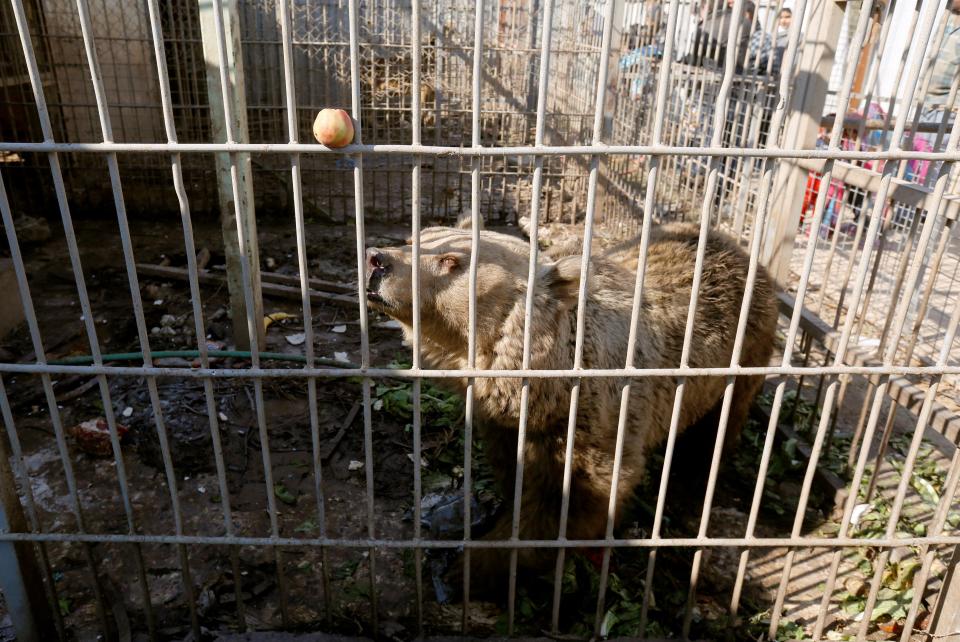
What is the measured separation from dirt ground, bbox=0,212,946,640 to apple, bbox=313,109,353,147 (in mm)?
1503

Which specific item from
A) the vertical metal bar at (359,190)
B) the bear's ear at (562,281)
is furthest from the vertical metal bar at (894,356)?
→ the vertical metal bar at (359,190)

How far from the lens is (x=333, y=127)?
2422mm

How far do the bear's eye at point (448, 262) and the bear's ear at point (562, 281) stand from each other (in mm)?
402

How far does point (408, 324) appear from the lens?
11.3 ft

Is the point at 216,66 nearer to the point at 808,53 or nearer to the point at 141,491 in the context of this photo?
the point at 141,491

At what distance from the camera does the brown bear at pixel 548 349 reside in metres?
3.24

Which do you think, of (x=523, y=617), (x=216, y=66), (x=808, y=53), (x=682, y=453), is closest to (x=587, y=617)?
(x=523, y=617)

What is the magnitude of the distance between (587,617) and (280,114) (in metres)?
7.79

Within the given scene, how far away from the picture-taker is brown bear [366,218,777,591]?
324 cm

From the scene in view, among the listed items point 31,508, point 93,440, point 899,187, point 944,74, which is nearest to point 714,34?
point 944,74

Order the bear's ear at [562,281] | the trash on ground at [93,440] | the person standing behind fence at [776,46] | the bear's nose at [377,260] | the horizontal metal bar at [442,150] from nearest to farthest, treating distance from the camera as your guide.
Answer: the horizontal metal bar at [442,150] < the bear's nose at [377,260] < the bear's ear at [562,281] < the trash on ground at [93,440] < the person standing behind fence at [776,46]

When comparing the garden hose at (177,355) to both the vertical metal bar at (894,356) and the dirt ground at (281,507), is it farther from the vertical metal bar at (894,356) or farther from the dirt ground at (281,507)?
the vertical metal bar at (894,356)

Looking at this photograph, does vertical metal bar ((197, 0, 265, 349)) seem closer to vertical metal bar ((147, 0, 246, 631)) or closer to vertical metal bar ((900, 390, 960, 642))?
vertical metal bar ((147, 0, 246, 631))

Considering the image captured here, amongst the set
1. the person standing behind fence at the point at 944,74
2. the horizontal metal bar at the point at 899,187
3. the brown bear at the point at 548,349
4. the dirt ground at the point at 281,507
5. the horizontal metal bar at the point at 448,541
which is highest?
the person standing behind fence at the point at 944,74
